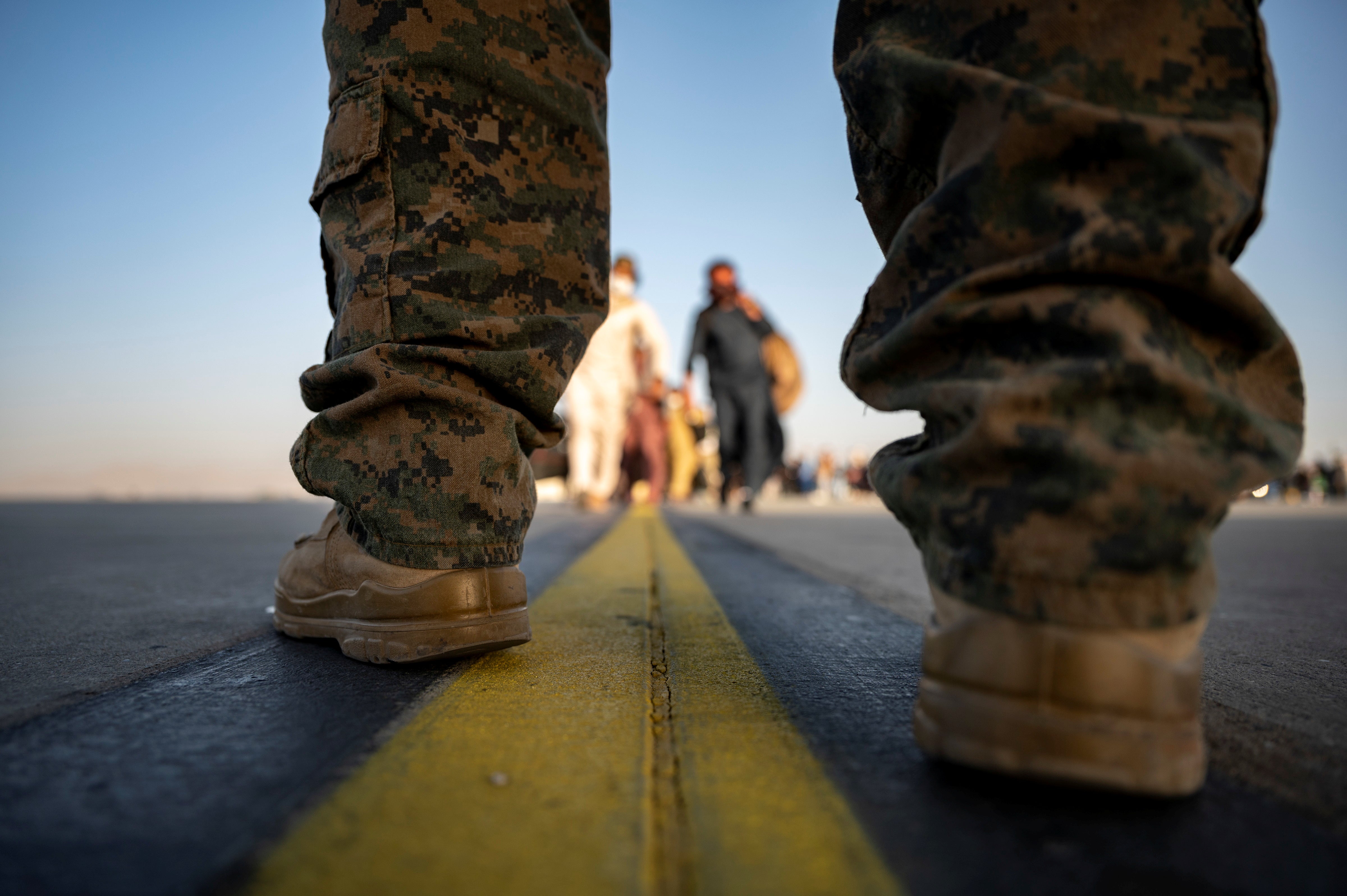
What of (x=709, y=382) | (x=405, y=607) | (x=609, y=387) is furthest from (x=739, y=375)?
(x=405, y=607)

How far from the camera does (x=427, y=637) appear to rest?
1113 millimetres

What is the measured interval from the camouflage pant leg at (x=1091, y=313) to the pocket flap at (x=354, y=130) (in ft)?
2.65

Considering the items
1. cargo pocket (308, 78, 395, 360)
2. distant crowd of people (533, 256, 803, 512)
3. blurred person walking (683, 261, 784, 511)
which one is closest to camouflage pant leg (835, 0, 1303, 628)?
cargo pocket (308, 78, 395, 360)

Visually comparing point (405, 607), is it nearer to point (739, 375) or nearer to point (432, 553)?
point (432, 553)

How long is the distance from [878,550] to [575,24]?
9.61ft

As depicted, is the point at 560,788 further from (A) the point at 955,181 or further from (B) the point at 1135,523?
(A) the point at 955,181

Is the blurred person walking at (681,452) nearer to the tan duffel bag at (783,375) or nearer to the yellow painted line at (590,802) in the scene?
the tan duffel bag at (783,375)

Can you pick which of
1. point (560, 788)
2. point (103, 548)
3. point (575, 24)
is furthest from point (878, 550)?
point (103, 548)

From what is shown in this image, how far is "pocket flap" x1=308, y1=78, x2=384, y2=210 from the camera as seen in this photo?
117 centimetres

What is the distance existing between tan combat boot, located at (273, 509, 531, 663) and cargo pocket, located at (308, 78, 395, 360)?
352 millimetres

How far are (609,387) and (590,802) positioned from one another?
7947mm

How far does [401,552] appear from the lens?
1.16m

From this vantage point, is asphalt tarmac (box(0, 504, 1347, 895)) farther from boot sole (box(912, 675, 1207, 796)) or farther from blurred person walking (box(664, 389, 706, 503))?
blurred person walking (box(664, 389, 706, 503))

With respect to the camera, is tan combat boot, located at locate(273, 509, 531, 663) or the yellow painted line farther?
tan combat boot, located at locate(273, 509, 531, 663)
